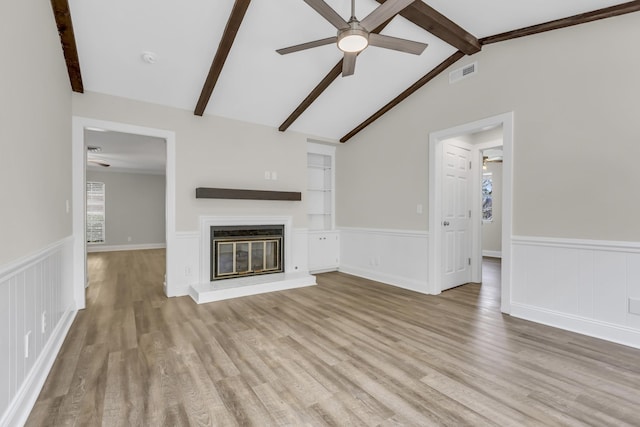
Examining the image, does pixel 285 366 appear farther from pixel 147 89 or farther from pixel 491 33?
pixel 491 33

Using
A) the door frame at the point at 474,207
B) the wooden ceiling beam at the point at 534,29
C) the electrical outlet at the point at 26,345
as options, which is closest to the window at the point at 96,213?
the electrical outlet at the point at 26,345

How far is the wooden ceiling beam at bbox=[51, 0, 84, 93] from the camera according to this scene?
8.08ft

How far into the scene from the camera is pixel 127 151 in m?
6.35

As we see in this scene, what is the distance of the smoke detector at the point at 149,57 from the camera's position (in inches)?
122

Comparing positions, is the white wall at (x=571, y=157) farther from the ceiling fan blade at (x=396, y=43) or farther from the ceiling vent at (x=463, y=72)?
the ceiling fan blade at (x=396, y=43)

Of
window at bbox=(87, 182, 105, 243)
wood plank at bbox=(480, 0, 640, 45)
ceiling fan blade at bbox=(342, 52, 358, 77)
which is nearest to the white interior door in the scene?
wood plank at bbox=(480, 0, 640, 45)

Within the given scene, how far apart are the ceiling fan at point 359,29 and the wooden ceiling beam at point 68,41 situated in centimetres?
181

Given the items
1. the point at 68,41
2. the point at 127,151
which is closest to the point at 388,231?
the point at 68,41

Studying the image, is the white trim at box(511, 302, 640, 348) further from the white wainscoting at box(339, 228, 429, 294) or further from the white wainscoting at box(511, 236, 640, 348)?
the white wainscoting at box(339, 228, 429, 294)

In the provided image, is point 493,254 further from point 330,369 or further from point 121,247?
point 121,247

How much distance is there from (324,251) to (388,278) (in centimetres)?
135

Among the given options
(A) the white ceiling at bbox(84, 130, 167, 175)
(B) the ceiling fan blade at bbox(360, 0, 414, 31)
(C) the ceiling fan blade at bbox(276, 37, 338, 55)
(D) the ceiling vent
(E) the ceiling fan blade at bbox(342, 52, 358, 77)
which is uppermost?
(D) the ceiling vent

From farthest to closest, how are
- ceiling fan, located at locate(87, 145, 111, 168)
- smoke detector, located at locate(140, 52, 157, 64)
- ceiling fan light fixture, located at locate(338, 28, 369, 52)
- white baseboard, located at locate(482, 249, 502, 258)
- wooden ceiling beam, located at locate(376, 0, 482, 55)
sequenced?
white baseboard, located at locate(482, 249, 502, 258)
ceiling fan, located at locate(87, 145, 111, 168)
smoke detector, located at locate(140, 52, 157, 64)
wooden ceiling beam, located at locate(376, 0, 482, 55)
ceiling fan light fixture, located at locate(338, 28, 369, 52)

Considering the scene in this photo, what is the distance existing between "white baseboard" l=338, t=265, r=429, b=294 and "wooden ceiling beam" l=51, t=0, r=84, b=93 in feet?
14.8
